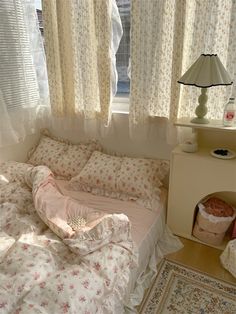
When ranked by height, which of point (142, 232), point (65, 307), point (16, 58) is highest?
point (16, 58)

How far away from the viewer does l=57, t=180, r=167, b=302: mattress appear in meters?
1.49

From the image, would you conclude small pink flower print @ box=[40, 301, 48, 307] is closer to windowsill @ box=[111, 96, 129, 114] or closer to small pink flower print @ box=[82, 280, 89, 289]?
small pink flower print @ box=[82, 280, 89, 289]

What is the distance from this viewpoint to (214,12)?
144cm

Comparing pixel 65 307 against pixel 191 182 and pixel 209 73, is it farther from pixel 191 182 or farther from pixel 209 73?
pixel 209 73

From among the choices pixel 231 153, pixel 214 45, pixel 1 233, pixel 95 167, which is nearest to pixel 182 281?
pixel 231 153

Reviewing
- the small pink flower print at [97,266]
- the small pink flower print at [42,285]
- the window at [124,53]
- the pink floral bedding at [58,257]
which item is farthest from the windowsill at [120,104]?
the small pink flower print at [42,285]

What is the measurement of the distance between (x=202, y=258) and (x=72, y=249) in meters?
0.98

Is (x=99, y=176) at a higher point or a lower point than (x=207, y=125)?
lower

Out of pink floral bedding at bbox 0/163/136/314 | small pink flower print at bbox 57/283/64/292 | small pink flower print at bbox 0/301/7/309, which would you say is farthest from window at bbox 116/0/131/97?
small pink flower print at bbox 0/301/7/309

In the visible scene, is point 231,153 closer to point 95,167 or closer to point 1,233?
point 95,167

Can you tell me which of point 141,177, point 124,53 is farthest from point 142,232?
point 124,53

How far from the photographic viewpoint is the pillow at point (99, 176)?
6.24 ft

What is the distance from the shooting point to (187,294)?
1.48 m

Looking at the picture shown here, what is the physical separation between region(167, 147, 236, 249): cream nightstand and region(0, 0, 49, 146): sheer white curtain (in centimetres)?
133
